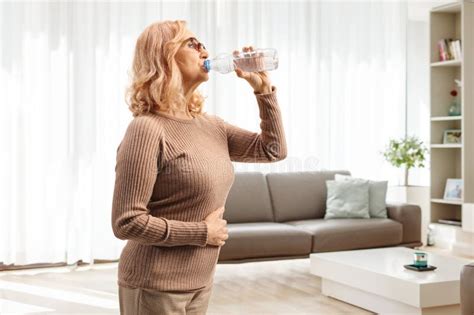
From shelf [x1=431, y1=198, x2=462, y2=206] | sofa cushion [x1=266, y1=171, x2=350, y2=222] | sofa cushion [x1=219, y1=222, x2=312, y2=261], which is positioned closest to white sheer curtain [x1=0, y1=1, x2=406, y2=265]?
sofa cushion [x1=266, y1=171, x2=350, y2=222]

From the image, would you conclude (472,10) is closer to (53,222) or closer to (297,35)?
(297,35)

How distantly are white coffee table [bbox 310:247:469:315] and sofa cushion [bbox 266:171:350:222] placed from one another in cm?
106

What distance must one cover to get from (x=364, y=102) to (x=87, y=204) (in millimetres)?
2996

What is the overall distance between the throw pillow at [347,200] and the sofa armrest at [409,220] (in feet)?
0.81

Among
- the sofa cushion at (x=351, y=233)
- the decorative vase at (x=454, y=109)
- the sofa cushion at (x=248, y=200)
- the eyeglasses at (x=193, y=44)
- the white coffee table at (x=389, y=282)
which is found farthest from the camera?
the decorative vase at (x=454, y=109)

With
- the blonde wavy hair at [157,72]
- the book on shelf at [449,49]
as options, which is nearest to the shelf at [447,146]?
the book on shelf at [449,49]

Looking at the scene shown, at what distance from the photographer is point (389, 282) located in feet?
12.1

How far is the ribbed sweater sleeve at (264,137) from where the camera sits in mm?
1702

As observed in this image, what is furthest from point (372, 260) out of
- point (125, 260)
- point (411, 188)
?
point (125, 260)

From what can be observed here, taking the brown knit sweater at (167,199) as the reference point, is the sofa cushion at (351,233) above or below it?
below

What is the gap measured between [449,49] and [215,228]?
5.50 metres

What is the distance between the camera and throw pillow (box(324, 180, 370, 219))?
538cm

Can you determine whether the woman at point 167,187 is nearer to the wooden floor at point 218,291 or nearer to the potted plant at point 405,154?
the wooden floor at point 218,291

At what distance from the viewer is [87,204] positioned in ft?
18.4
